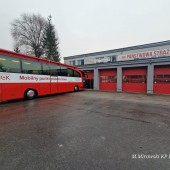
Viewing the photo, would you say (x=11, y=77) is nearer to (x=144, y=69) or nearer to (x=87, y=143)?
(x=87, y=143)

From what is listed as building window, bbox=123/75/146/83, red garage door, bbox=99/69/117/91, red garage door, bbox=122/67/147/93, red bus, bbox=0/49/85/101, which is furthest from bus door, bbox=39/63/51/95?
building window, bbox=123/75/146/83

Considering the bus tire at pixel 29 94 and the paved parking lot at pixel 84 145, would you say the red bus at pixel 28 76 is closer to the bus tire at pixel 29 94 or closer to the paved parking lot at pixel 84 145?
the bus tire at pixel 29 94

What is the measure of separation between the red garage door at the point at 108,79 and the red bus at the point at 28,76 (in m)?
6.76

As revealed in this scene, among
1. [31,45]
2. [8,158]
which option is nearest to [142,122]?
[8,158]

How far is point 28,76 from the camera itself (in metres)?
8.86

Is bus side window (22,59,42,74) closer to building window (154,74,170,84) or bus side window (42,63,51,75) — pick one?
bus side window (42,63,51,75)

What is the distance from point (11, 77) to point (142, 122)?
8.96 m

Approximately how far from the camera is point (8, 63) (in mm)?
7594

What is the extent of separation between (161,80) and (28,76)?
1518cm

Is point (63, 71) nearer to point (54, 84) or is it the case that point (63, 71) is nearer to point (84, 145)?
point (54, 84)

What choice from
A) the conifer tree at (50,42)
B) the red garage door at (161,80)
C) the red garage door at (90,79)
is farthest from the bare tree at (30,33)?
the red garage door at (161,80)

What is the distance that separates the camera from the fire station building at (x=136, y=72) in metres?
13.0

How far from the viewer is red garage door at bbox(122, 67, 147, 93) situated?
46.3 ft

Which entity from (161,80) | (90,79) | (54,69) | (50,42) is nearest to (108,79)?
(90,79)
